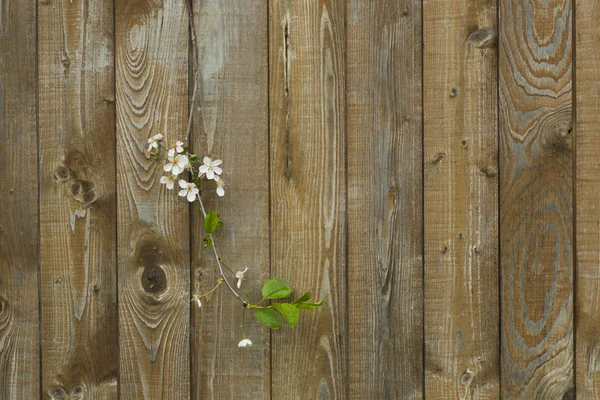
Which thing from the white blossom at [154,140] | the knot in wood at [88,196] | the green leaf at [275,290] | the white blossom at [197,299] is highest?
the white blossom at [154,140]

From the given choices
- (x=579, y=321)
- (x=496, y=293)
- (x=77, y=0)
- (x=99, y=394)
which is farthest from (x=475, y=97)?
(x=99, y=394)

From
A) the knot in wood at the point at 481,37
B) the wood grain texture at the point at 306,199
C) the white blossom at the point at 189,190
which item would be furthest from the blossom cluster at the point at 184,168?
the knot in wood at the point at 481,37

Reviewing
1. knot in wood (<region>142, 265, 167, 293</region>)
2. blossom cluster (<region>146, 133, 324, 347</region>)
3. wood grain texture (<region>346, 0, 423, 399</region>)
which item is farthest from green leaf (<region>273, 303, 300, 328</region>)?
knot in wood (<region>142, 265, 167, 293</region>)

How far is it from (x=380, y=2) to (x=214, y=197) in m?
0.53

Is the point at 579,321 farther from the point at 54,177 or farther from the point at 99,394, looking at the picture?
the point at 54,177

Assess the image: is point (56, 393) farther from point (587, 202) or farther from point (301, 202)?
point (587, 202)

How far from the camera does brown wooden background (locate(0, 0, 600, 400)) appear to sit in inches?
41.9

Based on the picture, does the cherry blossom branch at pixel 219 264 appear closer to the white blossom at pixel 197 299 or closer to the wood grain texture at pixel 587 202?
the white blossom at pixel 197 299

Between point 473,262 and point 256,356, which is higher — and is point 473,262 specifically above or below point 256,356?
above

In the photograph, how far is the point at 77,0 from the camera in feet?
3.53

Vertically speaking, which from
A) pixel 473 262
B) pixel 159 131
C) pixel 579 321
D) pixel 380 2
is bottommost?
pixel 579 321

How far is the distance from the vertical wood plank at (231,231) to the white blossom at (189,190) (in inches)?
2.3

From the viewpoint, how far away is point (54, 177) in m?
1.08

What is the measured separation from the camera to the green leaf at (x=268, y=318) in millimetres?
1028
